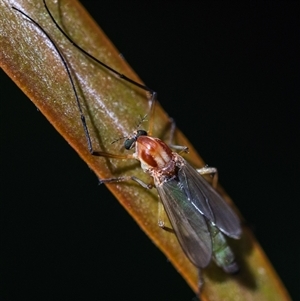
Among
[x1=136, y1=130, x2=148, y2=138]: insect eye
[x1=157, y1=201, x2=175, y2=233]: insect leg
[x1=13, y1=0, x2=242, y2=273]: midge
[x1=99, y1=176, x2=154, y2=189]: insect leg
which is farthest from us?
[x1=13, y1=0, x2=242, y2=273]: midge

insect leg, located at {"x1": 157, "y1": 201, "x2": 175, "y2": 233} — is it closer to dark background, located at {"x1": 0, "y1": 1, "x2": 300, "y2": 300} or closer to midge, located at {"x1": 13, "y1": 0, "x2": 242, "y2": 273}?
midge, located at {"x1": 13, "y1": 0, "x2": 242, "y2": 273}

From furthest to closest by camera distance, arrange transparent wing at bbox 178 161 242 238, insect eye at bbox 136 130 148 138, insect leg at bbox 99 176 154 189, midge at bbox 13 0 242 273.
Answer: transparent wing at bbox 178 161 242 238, midge at bbox 13 0 242 273, insect eye at bbox 136 130 148 138, insect leg at bbox 99 176 154 189

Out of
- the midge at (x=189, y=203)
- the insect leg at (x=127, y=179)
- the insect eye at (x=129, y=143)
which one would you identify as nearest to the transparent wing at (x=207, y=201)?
the midge at (x=189, y=203)

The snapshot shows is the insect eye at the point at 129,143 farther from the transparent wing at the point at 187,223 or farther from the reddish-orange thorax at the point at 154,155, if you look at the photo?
the transparent wing at the point at 187,223

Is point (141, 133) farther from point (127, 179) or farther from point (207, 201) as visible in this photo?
point (207, 201)

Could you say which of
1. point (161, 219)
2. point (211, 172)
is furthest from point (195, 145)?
point (161, 219)

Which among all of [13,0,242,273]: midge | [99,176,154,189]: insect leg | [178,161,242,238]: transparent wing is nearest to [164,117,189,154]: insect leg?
[13,0,242,273]: midge

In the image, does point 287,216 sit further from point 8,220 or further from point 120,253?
point 8,220
